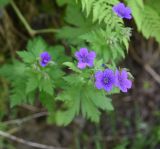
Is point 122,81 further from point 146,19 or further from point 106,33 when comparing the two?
point 146,19

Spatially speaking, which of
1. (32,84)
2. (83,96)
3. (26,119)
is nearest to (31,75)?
(32,84)

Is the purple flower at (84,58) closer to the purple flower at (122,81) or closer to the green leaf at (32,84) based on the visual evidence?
the purple flower at (122,81)

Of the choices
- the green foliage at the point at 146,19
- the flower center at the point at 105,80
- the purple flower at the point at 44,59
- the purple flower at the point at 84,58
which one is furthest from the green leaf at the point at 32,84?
the green foliage at the point at 146,19

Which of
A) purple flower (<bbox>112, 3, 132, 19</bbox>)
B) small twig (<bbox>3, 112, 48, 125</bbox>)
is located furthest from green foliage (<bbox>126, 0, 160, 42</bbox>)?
small twig (<bbox>3, 112, 48, 125</bbox>)

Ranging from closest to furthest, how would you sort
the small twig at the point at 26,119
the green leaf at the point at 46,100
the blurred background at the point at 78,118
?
the green leaf at the point at 46,100 < the small twig at the point at 26,119 < the blurred background at the point at 78,118

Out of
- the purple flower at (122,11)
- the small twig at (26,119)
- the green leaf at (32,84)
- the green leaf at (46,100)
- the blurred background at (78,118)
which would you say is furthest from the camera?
the blurred background at (78,118)

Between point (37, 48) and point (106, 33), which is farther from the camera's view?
point (37, 48)

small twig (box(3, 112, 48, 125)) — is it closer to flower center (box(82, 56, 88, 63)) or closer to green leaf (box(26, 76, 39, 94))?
green leaf (box(26, 76, 39, 94))
